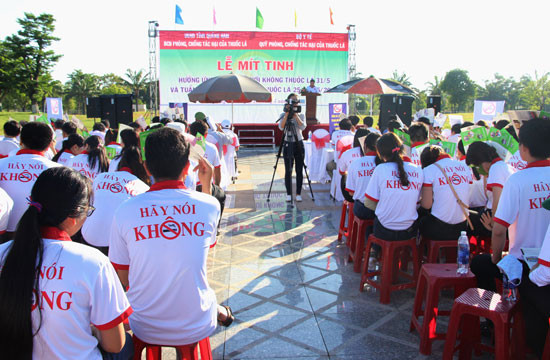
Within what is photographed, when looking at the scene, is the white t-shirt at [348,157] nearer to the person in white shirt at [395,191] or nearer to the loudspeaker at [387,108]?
the person in white shirt at [395,191]

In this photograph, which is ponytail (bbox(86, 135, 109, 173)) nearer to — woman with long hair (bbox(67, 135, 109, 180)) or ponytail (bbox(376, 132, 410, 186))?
woman with long hair (bbox(67, 135, 109, 180))

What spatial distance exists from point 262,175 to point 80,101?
157 ft

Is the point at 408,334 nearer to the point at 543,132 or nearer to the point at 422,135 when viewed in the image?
the point at 543,132

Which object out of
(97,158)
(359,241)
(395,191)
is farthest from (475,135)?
(97,158)

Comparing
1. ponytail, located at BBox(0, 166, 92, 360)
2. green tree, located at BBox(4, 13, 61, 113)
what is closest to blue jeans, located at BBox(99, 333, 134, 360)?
ponytail, located at BBox(0, 166, 92, 360)

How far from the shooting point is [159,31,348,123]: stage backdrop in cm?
1588

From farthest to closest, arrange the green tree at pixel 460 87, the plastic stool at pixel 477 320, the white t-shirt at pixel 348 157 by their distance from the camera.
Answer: the green tree at pixel 460 87 < the white t-shirt at pixel 348 157 < the plastic stool at pixel 477 320

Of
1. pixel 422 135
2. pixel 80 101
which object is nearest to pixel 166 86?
pixel 422 135

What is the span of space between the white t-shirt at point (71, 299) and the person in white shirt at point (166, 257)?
0.97 ft

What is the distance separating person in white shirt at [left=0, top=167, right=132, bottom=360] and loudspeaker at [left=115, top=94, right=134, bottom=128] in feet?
43.3

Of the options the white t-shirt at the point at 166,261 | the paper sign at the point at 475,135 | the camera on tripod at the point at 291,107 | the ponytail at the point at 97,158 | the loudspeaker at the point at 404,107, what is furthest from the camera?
the loudspeaker at the point at 404,107

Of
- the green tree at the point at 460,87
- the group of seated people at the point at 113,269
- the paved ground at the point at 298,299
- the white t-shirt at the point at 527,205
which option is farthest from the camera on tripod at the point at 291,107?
the green tree at the point at 460,87

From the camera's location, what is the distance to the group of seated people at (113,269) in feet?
4.60

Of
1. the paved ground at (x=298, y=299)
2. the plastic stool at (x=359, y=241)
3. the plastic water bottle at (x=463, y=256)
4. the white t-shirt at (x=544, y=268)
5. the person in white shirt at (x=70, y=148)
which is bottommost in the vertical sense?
the paved ground at (x=298, y=299)
